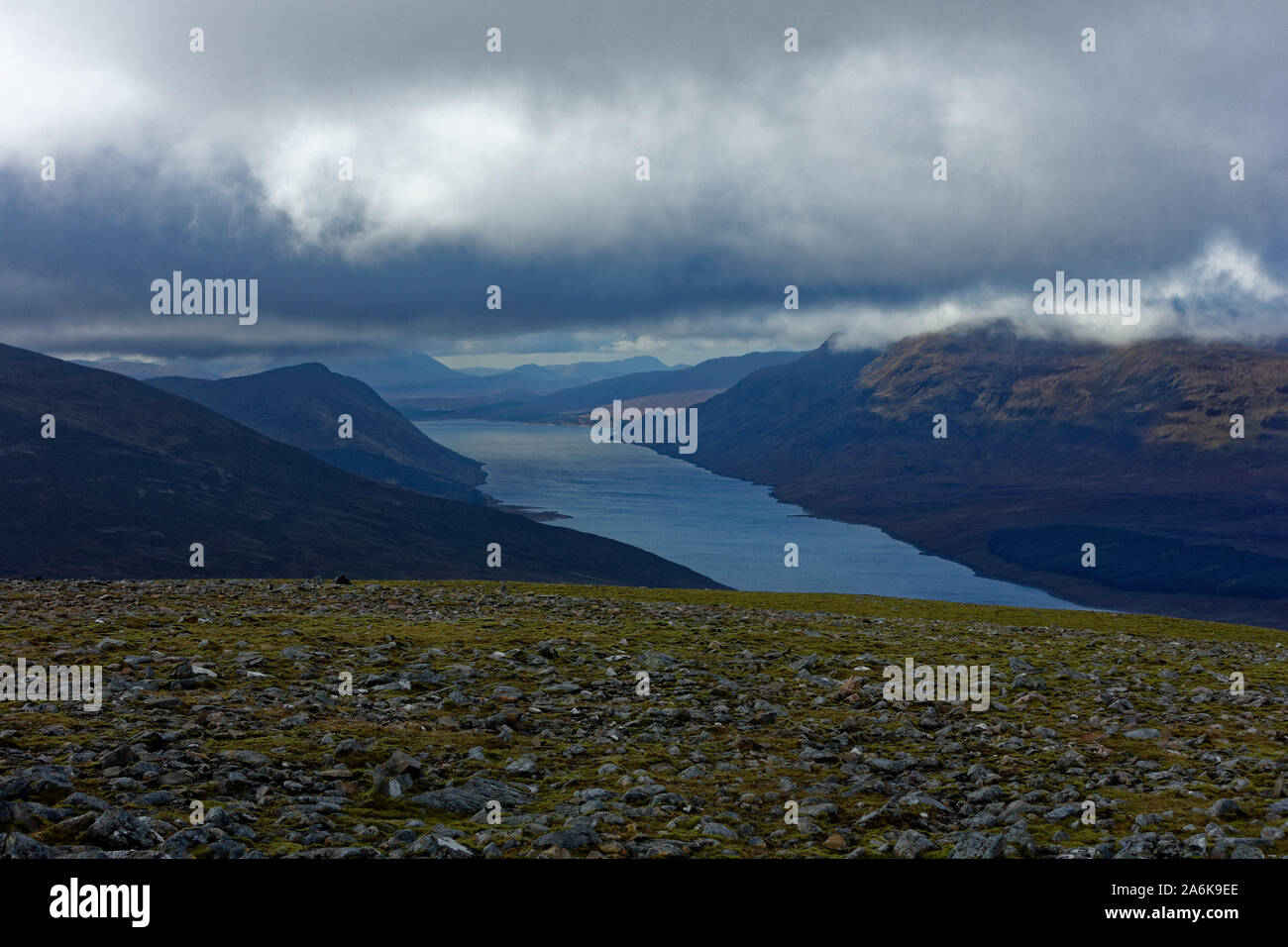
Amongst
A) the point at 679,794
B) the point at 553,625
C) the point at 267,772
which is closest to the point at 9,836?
the point at 267,772

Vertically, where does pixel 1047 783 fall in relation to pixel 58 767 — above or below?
below

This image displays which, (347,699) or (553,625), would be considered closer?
(347,699)

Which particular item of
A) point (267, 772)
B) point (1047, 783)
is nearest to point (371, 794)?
point (267, 772)
